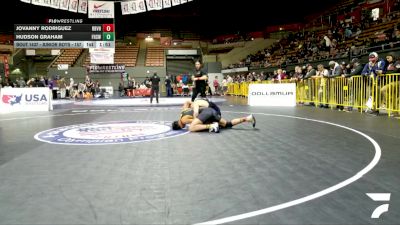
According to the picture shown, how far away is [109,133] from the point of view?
7.24 m

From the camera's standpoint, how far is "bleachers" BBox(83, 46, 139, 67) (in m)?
38.2

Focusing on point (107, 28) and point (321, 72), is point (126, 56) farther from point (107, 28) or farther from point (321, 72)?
point (321, 72)

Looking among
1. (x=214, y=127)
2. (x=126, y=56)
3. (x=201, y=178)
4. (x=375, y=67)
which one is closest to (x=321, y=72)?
(x=375, y=67)

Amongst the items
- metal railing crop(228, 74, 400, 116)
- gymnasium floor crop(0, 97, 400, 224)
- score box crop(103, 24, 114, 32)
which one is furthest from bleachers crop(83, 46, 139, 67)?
gymnasium floor crop(0, 97, 400, 224)

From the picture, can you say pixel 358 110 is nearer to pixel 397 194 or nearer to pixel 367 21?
pixel 397 194

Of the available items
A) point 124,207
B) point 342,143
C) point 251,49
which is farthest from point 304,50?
point 124,207

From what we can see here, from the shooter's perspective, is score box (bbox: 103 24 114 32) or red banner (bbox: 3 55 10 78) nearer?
score box (bbox: 103 24 114 32)

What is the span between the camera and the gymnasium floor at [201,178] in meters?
2.77

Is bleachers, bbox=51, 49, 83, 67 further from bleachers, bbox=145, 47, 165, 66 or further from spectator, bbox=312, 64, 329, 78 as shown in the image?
spectator, bbox=312, 64, 329, 78
